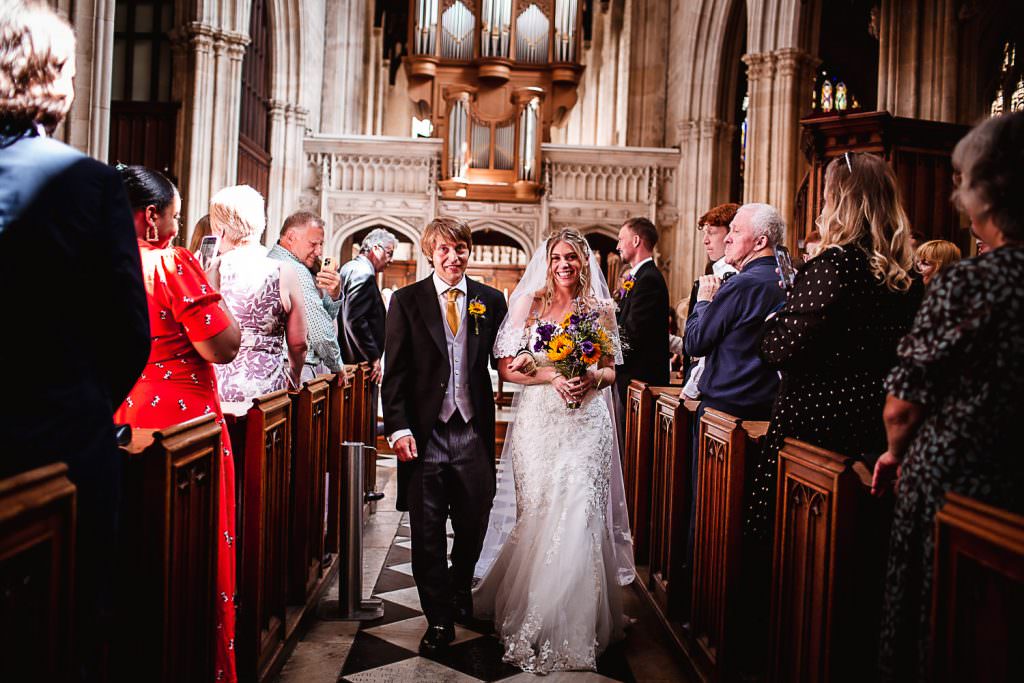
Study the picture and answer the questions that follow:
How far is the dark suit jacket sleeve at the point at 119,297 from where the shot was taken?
1673 mm

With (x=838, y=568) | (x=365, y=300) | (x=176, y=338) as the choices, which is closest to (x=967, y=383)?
(x=838, y=568)

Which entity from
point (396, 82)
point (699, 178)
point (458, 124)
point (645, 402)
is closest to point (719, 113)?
point (699, 178)

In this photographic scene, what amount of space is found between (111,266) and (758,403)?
8.57 feet

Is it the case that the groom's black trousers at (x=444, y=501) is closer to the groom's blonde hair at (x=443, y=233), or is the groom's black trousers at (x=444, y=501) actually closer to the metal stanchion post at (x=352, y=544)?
the metal stanchion post at (x=352, y=544)

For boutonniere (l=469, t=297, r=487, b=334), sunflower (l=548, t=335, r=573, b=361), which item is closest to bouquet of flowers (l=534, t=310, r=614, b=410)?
sunflower (l=548, t=335, r=573, b=361)

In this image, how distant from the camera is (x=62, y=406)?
1.59 m

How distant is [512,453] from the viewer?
12.9 ft

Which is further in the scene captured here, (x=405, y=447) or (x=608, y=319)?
(x=608, y=319)

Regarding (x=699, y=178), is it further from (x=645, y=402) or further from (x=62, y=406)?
(x=62, y=406)

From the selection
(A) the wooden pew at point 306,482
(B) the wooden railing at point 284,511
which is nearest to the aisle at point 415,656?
(B) the wooden railing at point 284,511

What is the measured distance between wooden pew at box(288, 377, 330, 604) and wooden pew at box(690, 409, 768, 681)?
5.37 feet

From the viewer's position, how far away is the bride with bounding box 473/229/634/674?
342cm

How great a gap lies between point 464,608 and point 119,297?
2.61m

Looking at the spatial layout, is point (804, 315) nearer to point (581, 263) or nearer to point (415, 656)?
point (581, 263)
